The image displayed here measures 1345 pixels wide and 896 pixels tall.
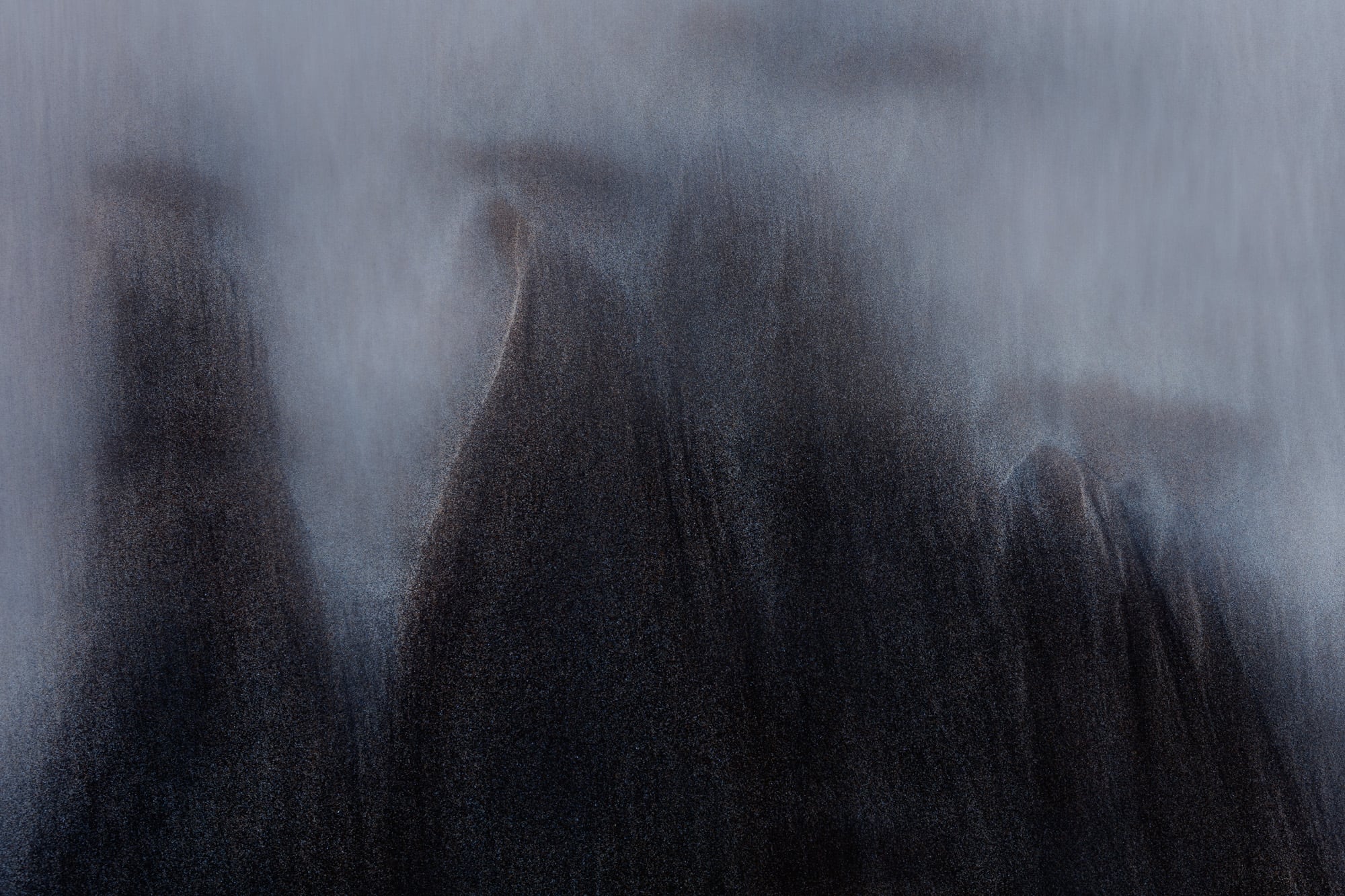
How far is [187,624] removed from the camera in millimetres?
723

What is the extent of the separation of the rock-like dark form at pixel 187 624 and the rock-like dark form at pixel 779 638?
76 mm

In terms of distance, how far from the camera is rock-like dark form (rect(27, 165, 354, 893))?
71cm

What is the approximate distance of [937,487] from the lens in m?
0.78

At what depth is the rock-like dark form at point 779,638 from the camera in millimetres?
738

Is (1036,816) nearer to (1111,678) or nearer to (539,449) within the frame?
(1111,678)

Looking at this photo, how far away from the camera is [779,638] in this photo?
757 millimetres

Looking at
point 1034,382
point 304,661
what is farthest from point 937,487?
point 304,661

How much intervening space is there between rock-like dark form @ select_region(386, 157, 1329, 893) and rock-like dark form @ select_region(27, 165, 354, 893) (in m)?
0.08

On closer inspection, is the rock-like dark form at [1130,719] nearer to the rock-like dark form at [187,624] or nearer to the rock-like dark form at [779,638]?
the rock-like dark form at [779,638]

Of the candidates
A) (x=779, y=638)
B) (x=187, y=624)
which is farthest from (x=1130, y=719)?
(x=187, y=624)

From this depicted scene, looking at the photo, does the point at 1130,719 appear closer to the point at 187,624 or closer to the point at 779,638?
the point at 779,638

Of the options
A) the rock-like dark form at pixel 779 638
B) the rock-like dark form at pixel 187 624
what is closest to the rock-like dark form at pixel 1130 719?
the rock-like dark form at pixel 779 638

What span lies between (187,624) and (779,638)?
0.42 meters

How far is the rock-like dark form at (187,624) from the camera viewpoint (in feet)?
2.33
